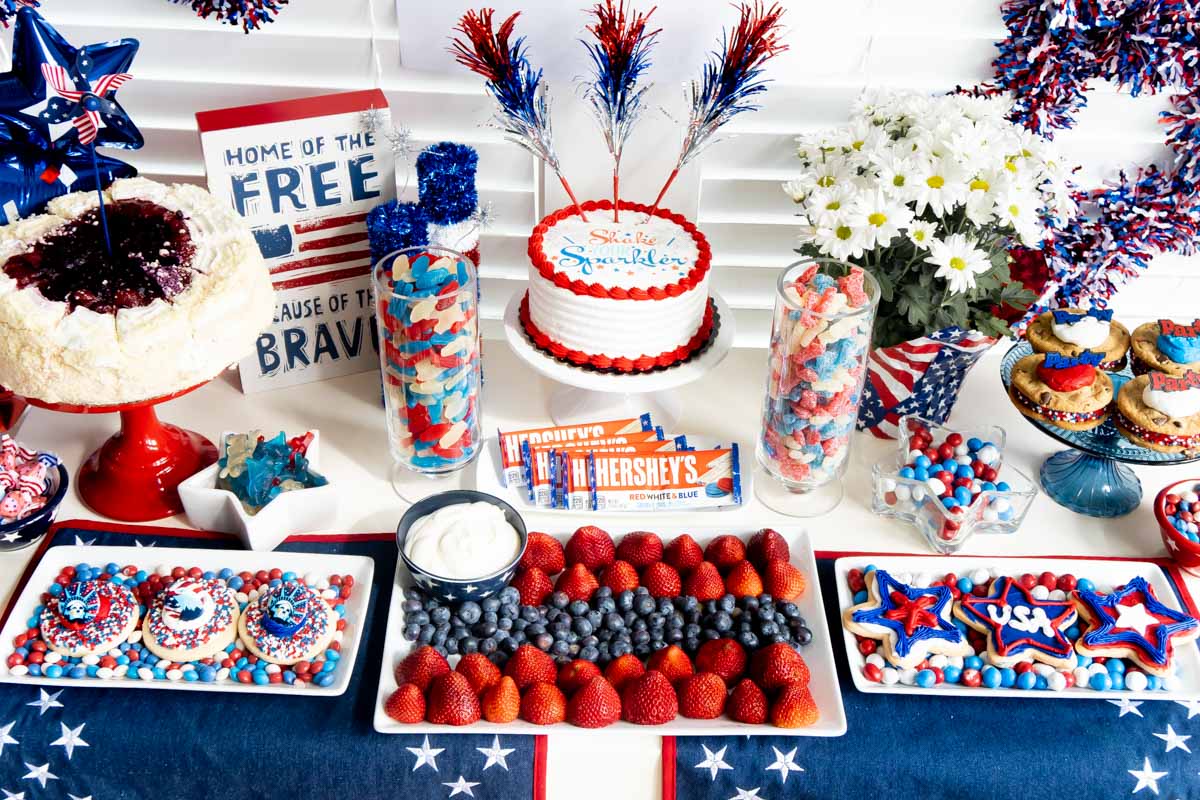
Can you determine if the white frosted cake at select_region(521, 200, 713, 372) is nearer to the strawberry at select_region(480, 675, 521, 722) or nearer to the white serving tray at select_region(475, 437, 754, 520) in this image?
the white serving tray at select_region(475, 437, 754, 520)

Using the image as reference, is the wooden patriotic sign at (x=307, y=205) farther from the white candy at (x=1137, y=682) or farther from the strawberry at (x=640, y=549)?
the white candy at (x=1137, y=682)

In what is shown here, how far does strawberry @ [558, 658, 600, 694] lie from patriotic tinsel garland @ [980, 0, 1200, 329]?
0.99 m

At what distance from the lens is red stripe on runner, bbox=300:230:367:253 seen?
1586 mm

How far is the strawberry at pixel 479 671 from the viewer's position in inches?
49.2

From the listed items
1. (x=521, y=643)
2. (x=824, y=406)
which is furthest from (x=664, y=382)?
(x=521, y=643)

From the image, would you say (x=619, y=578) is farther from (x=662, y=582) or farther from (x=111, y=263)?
(x=111, y=263)

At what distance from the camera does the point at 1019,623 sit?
1322mm

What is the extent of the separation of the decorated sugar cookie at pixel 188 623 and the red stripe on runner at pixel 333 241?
1.71ft

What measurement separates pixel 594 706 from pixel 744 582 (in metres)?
0.26

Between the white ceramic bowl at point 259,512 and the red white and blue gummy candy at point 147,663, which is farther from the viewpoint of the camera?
the white ceramic bowl at point 259,512

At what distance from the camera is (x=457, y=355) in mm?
1432

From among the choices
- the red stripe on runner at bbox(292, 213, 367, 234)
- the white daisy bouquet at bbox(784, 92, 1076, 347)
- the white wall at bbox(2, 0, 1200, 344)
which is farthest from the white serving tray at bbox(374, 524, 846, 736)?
the white wall at bbox(2, 0, 1200, 344)

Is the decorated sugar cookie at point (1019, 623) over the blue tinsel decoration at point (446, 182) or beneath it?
beneath

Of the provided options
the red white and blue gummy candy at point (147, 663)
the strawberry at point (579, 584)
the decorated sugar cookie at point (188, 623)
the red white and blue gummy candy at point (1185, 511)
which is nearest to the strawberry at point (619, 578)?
the strawberry at point (579, 584)
